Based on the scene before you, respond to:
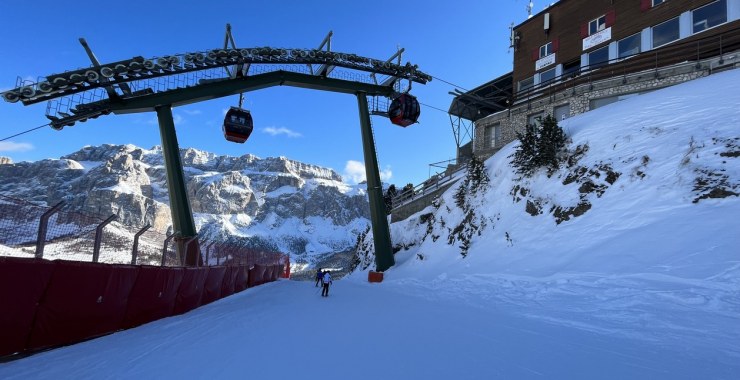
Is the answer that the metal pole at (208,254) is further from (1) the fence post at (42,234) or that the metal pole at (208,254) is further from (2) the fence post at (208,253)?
(1) the fence post at (42,234)

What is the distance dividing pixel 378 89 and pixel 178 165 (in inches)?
584

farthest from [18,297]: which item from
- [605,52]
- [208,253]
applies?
[605,52]

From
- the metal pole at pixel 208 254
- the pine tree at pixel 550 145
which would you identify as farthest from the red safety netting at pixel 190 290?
the pine tree at pixel 550 145

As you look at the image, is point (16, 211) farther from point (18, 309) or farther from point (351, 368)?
A: point (351, 368)

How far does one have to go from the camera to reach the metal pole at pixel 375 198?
85.9ft

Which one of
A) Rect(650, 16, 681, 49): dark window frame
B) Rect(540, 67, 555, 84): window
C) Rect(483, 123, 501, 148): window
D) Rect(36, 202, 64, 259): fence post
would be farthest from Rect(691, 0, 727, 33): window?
Rect(36, 202, 64, 259): fence post

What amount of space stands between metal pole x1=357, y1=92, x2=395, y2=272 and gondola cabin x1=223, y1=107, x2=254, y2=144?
26.1ft

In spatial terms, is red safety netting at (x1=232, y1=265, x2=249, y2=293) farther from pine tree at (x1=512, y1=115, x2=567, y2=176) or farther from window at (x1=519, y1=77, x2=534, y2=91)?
window at (x1=519, y1=77, x2=534, y2=91)

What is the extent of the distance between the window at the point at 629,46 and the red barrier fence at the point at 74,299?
1080 inches

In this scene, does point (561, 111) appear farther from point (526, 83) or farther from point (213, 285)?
point (213, 285)

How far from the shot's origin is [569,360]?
18.1 ft

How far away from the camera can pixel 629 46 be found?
24.9m

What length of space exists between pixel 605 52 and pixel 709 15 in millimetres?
5723

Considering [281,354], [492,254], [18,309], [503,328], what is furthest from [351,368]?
[492,254]
